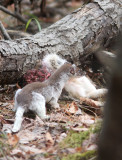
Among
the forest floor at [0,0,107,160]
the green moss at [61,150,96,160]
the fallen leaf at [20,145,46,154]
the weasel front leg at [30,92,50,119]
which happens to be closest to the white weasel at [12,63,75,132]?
the weasel front leg at [30,92,50,119]

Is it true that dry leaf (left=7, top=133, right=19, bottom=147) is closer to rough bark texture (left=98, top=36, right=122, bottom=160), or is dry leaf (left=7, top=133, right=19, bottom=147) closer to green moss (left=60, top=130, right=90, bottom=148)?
green moss (left=60, top=130, right=90, bottom=148)

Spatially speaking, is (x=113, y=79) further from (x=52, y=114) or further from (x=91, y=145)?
(x=52, y=114)

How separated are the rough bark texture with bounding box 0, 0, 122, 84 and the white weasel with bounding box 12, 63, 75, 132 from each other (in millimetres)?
848

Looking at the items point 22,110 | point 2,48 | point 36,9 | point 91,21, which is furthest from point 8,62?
point 36,9

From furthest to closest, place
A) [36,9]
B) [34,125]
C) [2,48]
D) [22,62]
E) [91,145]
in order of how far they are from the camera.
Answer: [36,9] → [22,62] → [2,48] → [34,125] → [91,145]

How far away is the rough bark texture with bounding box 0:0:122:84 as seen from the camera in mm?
4812

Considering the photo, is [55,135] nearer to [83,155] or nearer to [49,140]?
[49,140]

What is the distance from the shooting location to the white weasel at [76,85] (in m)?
4.86

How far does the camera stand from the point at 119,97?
5.09ft

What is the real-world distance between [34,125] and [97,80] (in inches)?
111

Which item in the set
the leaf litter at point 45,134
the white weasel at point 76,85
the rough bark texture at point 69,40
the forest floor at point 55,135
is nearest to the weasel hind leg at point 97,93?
the white weasel at point 76,85

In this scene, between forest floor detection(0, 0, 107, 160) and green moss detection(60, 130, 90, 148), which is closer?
forest floor detection(0, 0, 107, 160)

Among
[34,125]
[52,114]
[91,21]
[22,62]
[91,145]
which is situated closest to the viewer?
[91,145]

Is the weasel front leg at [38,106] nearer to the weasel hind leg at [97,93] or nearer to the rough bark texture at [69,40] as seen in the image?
the rough bark texture at [69,40]
